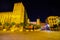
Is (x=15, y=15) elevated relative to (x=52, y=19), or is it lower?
elevated

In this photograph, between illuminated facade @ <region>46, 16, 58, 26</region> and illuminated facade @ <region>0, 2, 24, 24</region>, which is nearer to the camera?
illuminated facade @ <region>0, 2, 24, 24</region>

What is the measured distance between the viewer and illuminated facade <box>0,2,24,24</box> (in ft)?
174

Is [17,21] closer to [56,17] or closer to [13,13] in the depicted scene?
[13,13]

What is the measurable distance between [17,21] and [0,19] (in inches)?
437

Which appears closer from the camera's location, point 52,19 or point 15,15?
point 15,15

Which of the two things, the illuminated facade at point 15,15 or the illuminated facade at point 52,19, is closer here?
the illuminated facade at point 15,15

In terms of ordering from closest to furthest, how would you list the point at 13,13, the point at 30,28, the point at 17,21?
the point at 30,28 < the point at 17,21 < the point at 13,13

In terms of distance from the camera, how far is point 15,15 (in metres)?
54.9

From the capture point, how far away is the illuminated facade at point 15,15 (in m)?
53.2

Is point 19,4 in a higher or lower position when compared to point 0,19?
higher

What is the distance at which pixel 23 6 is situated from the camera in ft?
183

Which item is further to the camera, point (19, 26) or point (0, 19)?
point (0, 19)

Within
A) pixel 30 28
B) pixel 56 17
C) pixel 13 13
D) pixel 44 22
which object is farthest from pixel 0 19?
pixel 56 17

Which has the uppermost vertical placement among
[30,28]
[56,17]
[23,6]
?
[23,6]
